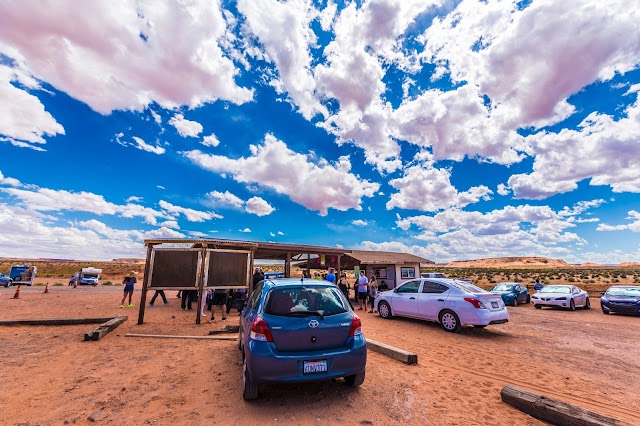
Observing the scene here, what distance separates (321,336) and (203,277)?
7.80 m

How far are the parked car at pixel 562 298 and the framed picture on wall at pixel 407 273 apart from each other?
24.8 feet

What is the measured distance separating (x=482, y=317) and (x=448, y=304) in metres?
1.03

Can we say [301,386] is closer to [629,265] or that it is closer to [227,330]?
[227,330]

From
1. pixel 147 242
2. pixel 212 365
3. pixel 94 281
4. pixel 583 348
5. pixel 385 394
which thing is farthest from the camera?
pixel 94 281

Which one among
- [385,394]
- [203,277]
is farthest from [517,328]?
[203,277]

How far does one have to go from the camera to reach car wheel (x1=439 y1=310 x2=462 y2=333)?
9422 millimetres

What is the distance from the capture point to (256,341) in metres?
4.20

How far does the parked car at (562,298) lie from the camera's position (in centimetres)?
1608

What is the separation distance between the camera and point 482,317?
887 cm

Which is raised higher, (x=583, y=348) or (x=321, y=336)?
(x=321, y=336)

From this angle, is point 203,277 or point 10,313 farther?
point 10,313

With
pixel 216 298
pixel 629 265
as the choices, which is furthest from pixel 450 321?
pixel 629 265

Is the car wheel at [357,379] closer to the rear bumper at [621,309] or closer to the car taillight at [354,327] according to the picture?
the car taillight at [354,327]

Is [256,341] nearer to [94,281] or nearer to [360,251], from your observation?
[360,251]
